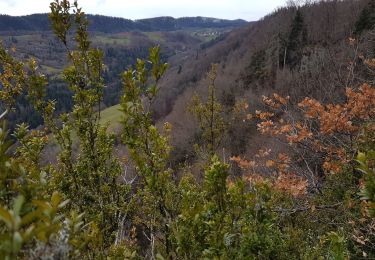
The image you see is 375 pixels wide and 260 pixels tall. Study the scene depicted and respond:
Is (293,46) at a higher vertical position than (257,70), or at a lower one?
higher

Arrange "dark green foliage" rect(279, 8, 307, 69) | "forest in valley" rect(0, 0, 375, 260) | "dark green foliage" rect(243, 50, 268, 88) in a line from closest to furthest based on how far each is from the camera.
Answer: "forest in valley" rect(0, 0, 375, 260) → "dark green foliage" rect(279, 8, 307, 69) → "dark green foliage" rect(243, 50, 268, 88)

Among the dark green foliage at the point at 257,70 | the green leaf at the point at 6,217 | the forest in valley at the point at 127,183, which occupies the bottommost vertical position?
the dark green foliage at the point at 257,70

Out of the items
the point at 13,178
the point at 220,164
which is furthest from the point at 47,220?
the point at 220,164

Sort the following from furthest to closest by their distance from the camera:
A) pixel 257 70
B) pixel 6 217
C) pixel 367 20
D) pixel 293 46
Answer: pixel 257 70
pixel 293 46
pixel 367 20
pixel 6 217

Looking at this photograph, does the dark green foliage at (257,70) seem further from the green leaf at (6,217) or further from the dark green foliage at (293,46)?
the green leaf at (6,217)

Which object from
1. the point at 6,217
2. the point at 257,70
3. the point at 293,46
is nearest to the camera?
the point at 6,217

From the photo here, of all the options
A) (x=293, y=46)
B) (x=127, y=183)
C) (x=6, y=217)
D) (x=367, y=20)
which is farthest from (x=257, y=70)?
(x=6, y=217)

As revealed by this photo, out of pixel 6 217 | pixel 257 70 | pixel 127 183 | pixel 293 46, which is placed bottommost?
pixel 257 70

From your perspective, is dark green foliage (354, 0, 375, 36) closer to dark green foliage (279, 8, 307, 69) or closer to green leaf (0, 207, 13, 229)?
dark green foliage (279, 8, 307, 69)

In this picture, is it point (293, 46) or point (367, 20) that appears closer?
point (367, 20)

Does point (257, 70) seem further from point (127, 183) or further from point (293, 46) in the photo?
point (127, 183)

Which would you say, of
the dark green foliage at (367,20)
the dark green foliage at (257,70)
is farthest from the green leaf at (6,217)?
the dark green foliage at (257,70)

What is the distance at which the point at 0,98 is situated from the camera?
662 cm

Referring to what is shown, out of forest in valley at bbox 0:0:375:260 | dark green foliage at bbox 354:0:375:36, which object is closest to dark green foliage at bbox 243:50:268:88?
dark green foliage at bbox 354:0:375:36
